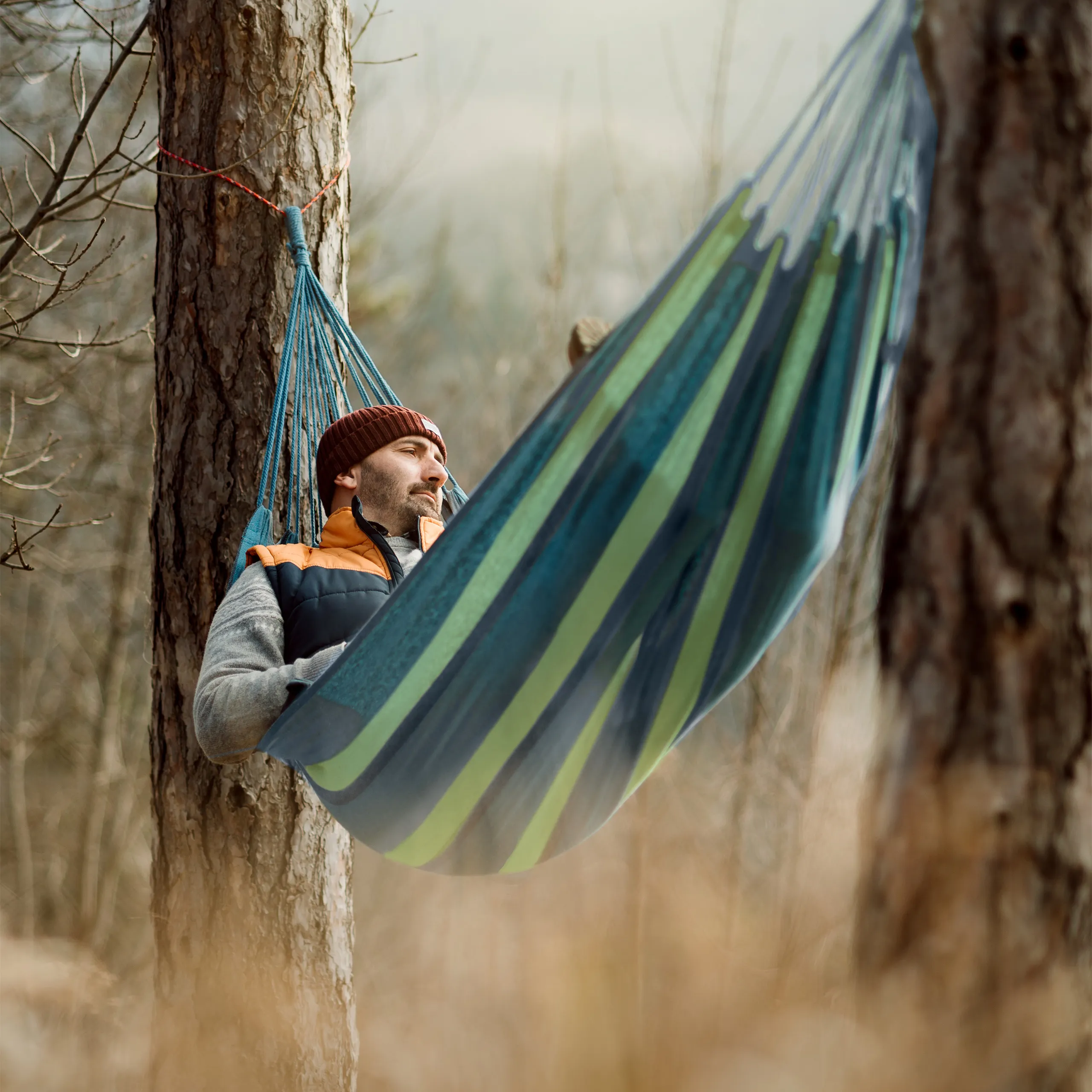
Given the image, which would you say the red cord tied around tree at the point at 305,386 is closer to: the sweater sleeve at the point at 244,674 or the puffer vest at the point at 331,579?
the puffer vest at the point at 331,579

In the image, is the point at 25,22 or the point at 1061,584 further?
the point at 25,22

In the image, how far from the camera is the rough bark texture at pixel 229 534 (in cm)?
196

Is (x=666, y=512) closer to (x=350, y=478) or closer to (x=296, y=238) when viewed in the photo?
(x=350, y=478)

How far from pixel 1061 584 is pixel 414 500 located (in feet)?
3.49

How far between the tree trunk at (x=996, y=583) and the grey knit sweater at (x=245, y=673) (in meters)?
0.70

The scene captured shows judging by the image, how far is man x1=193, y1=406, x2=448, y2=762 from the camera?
1.49 meters

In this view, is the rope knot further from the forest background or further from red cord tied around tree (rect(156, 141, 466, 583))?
the forest background

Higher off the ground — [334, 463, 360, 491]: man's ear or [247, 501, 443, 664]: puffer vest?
[334, 463, 360, 491]: man's ear

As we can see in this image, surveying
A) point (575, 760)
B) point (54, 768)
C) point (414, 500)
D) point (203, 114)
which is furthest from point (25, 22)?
point (54, 768)

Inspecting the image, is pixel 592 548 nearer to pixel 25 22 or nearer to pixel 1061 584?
pixel 1061 584

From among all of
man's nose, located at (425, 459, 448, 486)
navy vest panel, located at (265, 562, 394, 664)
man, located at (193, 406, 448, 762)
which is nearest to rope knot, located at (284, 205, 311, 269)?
man, located at (193, 406, 448, 762)

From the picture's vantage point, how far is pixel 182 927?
198cm

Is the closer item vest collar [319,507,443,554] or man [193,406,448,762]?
man [193,406,448,762]

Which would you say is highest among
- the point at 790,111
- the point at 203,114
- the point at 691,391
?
the point at 203,114
